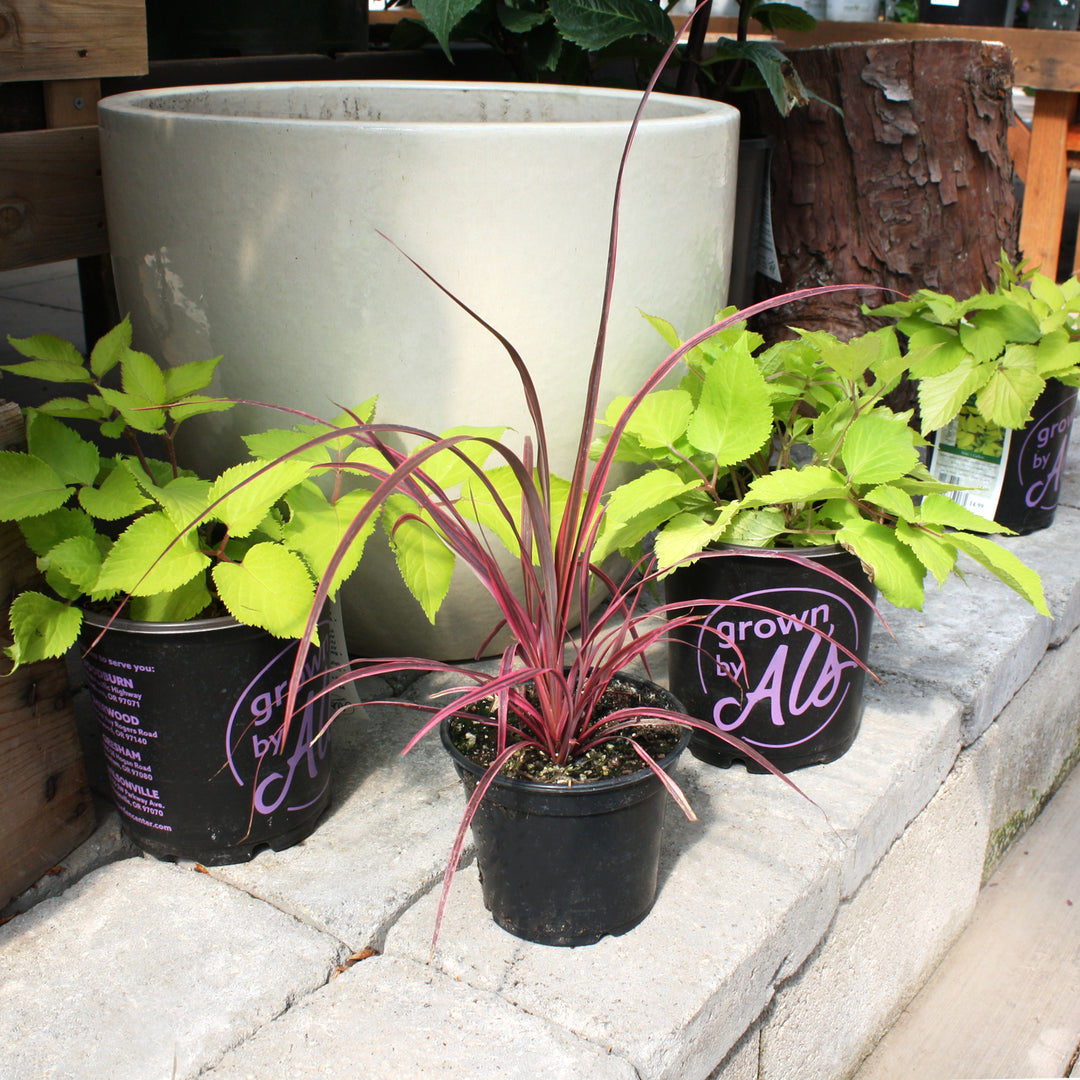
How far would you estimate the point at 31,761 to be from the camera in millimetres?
1003

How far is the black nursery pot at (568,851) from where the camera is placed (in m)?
0.87

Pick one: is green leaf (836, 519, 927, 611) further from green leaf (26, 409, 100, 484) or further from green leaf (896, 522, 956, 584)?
green leaf (26, 409, 100, 484)

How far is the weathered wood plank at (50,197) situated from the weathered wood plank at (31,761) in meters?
0.59

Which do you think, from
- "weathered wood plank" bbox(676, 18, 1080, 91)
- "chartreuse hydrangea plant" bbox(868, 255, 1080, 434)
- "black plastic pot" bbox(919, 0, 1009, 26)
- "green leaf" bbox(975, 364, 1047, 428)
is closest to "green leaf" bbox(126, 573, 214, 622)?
"chartreuse hydrangea plant" bbox(868, 255, 1080, 434)

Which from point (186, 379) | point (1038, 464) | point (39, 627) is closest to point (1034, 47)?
point (1038, 464)

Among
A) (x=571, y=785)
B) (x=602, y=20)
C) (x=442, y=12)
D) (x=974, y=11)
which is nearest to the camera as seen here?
(x=571, y=785)

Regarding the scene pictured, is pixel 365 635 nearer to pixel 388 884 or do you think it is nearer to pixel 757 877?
pixel 388 884

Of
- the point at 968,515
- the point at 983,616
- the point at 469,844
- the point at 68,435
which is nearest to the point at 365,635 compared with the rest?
the point at 469,844

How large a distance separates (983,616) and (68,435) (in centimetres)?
122

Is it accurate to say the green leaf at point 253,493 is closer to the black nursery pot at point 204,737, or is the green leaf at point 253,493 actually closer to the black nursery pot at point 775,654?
the black nursery pot at point 204,737

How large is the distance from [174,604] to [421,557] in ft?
0.73

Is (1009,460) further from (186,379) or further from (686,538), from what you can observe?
(186,379)

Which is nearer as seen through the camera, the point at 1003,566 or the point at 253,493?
the point at 253,493

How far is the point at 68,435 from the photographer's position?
965 mm
